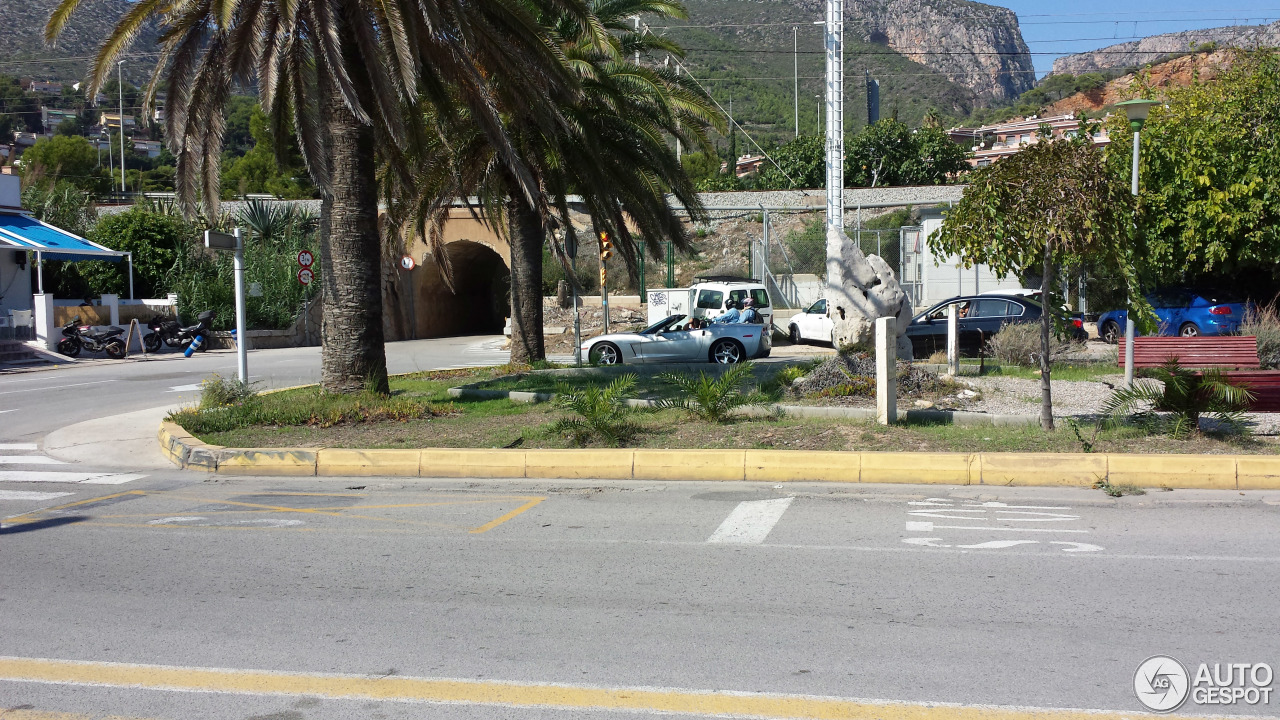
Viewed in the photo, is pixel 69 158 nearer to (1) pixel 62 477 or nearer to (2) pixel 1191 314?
(1) pixel 62 477

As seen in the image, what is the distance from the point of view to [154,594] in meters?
5.89

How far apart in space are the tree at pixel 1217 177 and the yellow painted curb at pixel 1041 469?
13830 millimetres

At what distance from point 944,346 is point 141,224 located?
3020 centimetres

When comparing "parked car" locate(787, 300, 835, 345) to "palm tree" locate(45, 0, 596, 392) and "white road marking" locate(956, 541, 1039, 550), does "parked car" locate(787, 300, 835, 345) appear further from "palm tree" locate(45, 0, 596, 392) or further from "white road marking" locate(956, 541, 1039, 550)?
"white road marking" locate(956, 541, 1039, 550)

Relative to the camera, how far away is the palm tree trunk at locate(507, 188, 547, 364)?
58.3 ft

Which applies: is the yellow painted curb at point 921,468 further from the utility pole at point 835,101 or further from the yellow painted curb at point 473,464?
the utility pole at point 835,101

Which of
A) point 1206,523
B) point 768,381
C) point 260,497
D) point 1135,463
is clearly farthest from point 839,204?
point 260,497

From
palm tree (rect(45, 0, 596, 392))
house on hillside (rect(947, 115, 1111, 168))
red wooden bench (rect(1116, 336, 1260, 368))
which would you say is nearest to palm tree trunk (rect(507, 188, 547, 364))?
palm tree (rect(45, 0, 596, 392))

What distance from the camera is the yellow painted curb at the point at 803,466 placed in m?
9.00

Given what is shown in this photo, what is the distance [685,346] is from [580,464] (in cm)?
1060

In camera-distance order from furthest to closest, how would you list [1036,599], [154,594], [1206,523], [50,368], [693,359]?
[50,368], [693,359], [1206,523], [154,594], [1036,599]

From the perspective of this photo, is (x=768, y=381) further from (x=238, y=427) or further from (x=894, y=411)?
(x=238, y=427)

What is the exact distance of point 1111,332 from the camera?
23.0 meters

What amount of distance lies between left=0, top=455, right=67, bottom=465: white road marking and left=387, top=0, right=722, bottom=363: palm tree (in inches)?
251
